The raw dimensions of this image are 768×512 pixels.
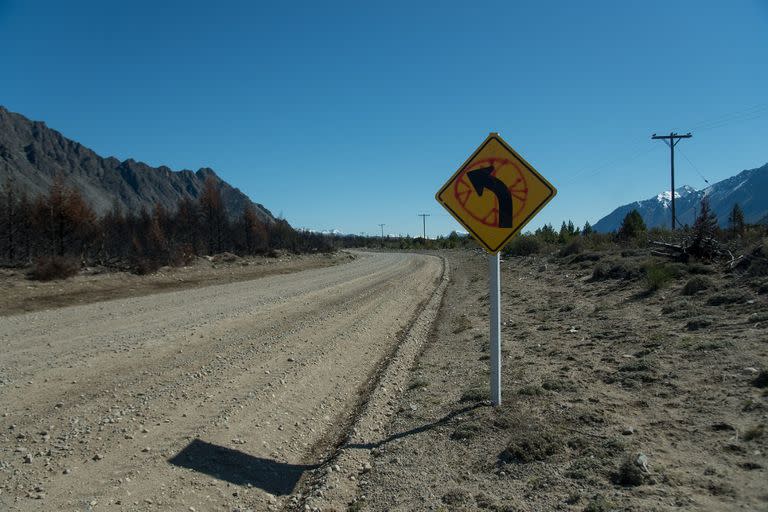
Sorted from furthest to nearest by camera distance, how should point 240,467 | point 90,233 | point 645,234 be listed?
point 90,233, point 645,234, point 240,467

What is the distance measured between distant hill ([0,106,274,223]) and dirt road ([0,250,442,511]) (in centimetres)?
10144

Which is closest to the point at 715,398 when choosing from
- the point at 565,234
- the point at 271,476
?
the point at 271,476

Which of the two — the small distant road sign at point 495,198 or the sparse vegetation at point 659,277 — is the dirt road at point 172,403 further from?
the sparse vegetation at point 659,277

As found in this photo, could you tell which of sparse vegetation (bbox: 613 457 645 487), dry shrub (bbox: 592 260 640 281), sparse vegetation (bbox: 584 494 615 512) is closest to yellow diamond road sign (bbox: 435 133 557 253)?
sparse vegetation (bbox: 613 457 645 487)

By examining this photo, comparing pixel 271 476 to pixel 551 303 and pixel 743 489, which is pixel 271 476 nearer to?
pixel 743 489

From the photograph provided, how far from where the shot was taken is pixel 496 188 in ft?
19.0

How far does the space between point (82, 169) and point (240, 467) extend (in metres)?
165

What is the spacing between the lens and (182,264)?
1238 inches

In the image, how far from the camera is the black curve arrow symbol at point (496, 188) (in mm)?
5734

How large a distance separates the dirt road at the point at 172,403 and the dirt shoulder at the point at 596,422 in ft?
3.49

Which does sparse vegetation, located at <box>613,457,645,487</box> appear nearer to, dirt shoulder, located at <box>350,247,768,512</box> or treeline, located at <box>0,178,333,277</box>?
dirt shoulder, located at <box>350,247,768,512</box>

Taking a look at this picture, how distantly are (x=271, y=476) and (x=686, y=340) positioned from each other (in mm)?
6232

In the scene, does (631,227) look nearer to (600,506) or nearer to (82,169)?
(600,506)

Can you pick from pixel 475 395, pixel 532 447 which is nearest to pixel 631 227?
pixel 475 395
